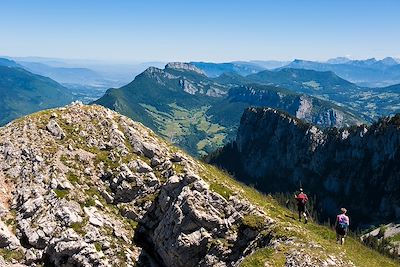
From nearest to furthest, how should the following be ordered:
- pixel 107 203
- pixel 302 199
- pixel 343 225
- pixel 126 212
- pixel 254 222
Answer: pixel 343 225
pixel 254 222
pixel 302 199
pixel 126 212
pixel 107 203

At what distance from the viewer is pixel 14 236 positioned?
53938 mm

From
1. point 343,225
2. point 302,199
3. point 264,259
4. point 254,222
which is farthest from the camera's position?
point 302,199

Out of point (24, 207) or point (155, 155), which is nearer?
point (24, 207)

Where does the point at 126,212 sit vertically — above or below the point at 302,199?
below

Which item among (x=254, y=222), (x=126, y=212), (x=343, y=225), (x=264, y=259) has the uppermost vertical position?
(x=343, y=225)

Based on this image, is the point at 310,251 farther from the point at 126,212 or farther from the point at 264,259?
the point at 126,212

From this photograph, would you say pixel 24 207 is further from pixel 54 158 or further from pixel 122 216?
pixel 122 216

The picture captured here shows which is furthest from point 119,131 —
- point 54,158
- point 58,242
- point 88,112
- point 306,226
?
point 306,226

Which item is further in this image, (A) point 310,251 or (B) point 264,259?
(A) point 310,251

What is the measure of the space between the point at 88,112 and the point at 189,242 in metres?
35.2

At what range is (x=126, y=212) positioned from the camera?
61125 mm

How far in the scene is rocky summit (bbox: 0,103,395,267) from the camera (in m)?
48.6

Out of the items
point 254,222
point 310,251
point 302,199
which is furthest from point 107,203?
point 310,251

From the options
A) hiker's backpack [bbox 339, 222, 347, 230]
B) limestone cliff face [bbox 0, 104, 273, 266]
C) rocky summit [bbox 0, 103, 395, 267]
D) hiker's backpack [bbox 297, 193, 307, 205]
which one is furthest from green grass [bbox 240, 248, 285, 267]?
hiker's backpack [bbox 297, 193, 307, 205]
